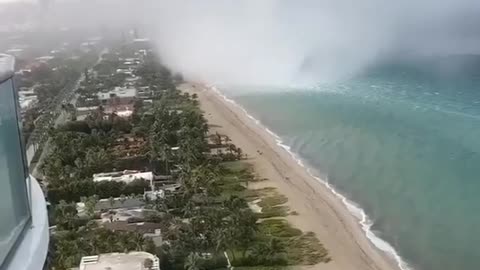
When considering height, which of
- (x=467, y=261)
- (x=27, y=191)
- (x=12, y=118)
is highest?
(x=12, y=118)

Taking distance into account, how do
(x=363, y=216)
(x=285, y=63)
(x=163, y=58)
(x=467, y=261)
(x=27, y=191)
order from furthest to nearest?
(x=163, y=58), (x=285, y=63), (x=363, y=216), (x=467, y=261), (x=27, y=191)

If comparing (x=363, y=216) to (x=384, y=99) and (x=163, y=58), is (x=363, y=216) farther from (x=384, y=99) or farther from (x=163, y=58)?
(x=163, y=58)

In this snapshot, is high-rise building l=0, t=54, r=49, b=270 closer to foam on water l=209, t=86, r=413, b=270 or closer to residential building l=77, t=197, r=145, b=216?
foam on water l=209, t=86, r=413, b=270

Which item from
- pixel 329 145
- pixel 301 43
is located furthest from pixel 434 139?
pixel 301 43

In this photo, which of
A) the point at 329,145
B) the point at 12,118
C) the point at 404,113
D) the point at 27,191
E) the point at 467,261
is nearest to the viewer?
the point at 12,118

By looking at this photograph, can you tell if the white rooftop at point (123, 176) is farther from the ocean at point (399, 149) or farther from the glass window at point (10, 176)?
the glass window at point (10, 176)

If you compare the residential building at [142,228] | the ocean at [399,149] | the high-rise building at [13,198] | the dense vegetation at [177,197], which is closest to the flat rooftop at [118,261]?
the dense vegetation at [177,197]

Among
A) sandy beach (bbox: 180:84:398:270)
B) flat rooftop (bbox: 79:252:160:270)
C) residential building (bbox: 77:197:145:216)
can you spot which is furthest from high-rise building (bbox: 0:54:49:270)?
residential building (bbox: 77:197:145:216)

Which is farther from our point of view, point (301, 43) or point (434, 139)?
point (301, 43)
